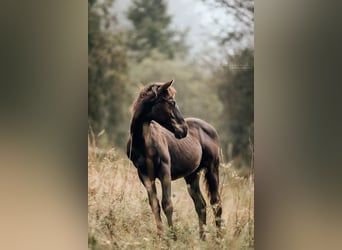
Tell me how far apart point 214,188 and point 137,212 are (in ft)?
1.14

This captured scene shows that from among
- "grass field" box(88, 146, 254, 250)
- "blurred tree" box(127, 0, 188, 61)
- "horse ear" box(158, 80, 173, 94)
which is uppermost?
"blurred tree" box(127, 0, 188, 61)

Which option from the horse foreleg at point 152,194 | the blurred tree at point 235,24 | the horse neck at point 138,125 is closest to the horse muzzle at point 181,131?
the horse neck at point 138,125

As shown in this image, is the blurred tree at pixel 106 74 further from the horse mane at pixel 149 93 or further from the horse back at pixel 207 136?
the horse back at pixel 207 136

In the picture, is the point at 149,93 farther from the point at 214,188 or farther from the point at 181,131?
the point at 214,188

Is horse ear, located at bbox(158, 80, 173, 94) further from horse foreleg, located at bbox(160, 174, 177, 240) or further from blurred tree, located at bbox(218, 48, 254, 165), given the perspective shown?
horse foreleg, located at bbox(160, 174, 177, 240)

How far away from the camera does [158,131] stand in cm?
166

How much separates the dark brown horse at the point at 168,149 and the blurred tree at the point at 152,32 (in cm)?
15

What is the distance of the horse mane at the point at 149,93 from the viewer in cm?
165

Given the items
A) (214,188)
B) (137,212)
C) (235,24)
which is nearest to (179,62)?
(235,24)

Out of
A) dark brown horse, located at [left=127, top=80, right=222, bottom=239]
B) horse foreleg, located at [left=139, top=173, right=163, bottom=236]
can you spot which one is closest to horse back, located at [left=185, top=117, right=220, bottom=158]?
dark brown horse, located at [left=127, top=80, right=222, bottom=239]

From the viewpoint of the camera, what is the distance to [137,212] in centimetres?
167

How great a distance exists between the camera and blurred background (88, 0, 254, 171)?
5.36 ft

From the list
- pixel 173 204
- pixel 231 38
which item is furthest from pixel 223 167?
pixel 231 38
